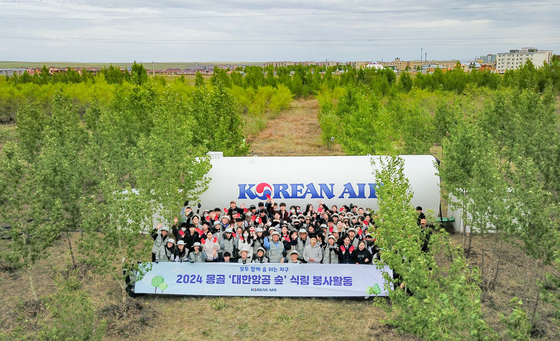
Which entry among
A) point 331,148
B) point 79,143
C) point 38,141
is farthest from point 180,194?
point 331,148

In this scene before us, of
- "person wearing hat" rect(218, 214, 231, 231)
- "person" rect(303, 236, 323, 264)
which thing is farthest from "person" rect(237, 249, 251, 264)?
"person wearing hat" rect(218, 214, 231, 231)

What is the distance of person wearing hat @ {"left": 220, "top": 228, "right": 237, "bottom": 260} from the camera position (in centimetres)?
1497

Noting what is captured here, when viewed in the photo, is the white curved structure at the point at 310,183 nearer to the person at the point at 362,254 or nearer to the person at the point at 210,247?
the person at the point at 210,247

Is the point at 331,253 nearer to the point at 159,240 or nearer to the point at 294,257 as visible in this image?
the point at 294,257

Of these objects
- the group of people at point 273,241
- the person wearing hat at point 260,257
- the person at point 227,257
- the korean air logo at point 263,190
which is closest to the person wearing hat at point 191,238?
the group of people at point 273,241

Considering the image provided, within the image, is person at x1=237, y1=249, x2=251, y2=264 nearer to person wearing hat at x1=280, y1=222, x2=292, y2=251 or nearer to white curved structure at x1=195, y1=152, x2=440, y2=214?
person wearing hat at x1=280, y1=222, x2=292, y2=251

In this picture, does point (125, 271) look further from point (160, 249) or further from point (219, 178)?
point (219, 178)

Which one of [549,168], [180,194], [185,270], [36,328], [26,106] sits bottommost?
[36,328]

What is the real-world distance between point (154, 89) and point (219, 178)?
1161 cm

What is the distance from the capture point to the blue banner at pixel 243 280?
46.0ft

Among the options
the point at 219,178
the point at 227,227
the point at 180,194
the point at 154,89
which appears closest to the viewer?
the point at 227,227

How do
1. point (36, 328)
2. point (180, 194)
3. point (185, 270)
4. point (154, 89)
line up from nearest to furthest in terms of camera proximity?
1. point (36, 328)
2. point (185, 270)
3. point (180, 194)
4. point (154, 89)

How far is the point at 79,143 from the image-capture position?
80.4 feet

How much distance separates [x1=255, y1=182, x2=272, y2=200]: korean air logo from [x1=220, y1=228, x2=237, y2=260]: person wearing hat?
4828 mm
